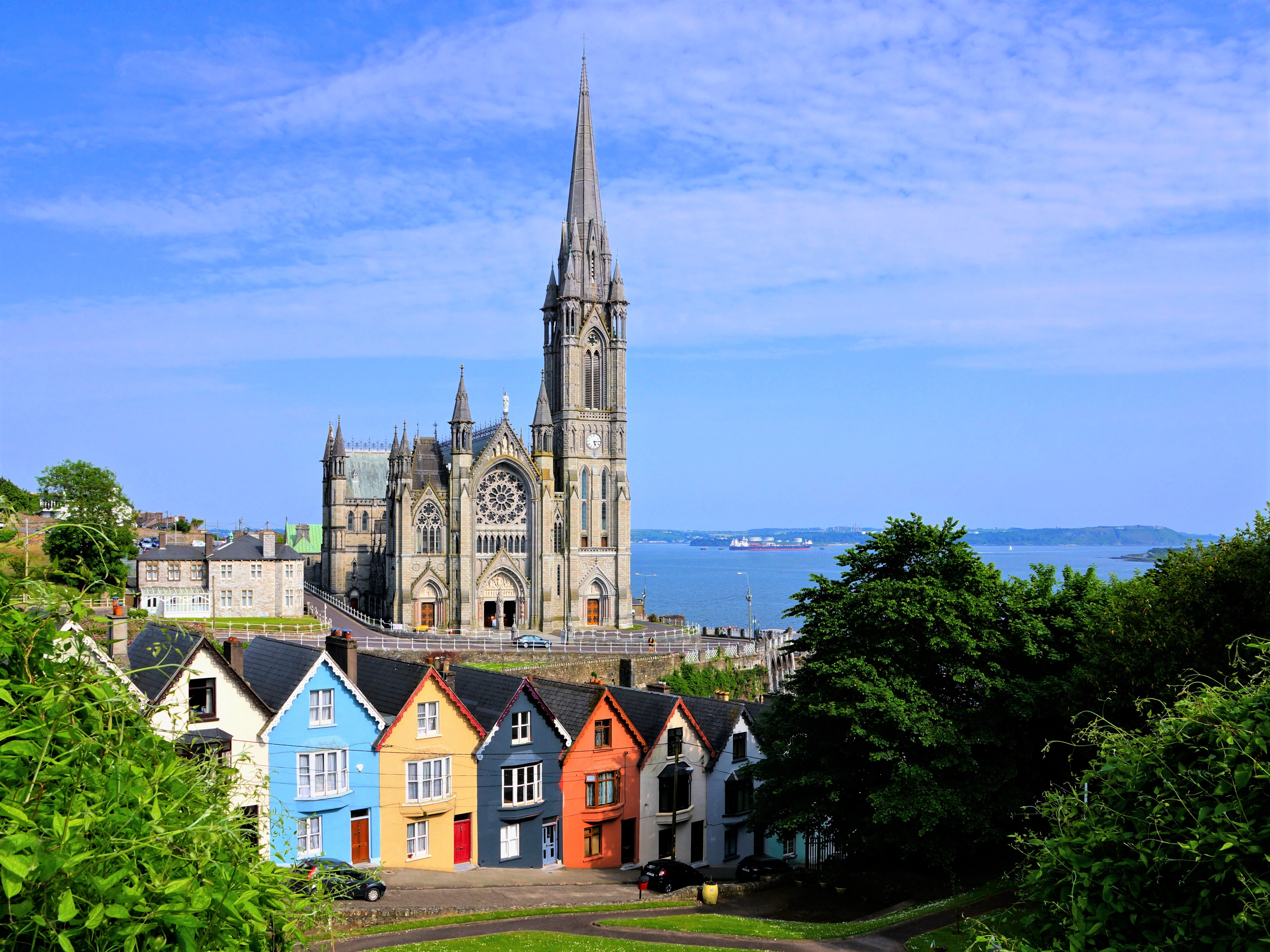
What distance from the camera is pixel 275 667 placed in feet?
113

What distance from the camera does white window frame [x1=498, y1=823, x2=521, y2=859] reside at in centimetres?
3581

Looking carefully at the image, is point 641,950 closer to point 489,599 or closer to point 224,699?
point 224,699

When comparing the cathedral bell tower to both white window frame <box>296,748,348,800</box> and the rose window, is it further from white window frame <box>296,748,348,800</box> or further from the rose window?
white window frame <box>296,748,348,800</box>

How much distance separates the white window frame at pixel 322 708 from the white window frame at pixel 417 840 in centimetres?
491

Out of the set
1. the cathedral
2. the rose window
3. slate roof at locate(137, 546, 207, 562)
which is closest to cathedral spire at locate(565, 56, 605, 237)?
the cathedral

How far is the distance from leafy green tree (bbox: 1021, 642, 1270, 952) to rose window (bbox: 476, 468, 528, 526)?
84.7 meters

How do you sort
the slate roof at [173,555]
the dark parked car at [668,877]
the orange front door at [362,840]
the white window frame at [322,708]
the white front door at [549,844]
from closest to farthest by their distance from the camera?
the white window frame at [322,708] < the orange front door at [362,840] < the dark parked car at [668,877] < the white front door at [549,844] < the slate roof at [173,555]

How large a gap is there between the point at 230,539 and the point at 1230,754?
Result: 296 feet

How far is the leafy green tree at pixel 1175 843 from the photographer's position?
794 centimetres

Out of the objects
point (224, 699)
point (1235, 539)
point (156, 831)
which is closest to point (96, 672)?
point (156, 831)

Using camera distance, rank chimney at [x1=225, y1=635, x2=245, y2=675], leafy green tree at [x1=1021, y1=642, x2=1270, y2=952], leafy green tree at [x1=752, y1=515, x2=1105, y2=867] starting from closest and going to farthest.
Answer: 1. leafy green tree at [x1=1021, y1=642, x2=1270, y2=952]
2. leafy green tree at [x1=752, y1=515, x2=1105, y2=867]
3. chimney at [x1=225, y1=635, x2=245, y2=675]

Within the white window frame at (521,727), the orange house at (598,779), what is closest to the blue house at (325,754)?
the white window frame at (521,727)

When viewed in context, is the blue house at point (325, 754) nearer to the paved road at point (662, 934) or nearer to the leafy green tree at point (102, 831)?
the paved road at point (662, 934)

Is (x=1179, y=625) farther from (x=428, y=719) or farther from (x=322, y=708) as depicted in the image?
(x=322, y=708)
